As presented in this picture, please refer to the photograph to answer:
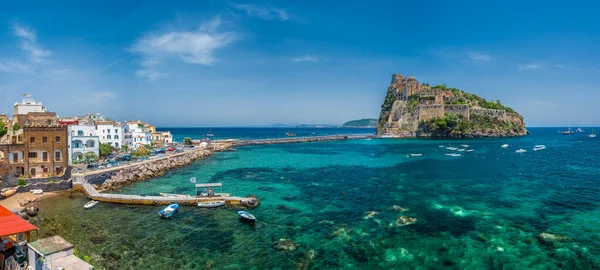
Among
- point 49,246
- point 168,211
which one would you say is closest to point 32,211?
point 168,211

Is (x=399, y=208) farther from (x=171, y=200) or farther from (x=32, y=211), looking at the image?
(x=32, y=211)

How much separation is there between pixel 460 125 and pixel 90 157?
138 m

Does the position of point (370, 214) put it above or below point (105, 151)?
below

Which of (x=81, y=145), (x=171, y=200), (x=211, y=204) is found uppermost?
(x=81, y=145)

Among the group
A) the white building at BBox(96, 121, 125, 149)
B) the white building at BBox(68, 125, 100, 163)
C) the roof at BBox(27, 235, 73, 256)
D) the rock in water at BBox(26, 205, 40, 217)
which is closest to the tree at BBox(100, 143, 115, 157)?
the white building at BBox(68, 125, 100, 163)

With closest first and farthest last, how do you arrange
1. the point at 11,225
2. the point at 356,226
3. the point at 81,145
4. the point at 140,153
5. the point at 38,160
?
the point at 11,225, the point at 356,226, the point at 38,160, the point at 81,145, the point at 140,153

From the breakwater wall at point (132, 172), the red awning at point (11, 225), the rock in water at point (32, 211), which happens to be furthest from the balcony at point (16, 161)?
the red awning at point (11, 225)

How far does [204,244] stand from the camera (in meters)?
24.1

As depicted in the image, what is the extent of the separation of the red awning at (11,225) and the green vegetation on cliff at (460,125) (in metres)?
145

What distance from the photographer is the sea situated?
69.8 ft

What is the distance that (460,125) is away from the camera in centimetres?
13850

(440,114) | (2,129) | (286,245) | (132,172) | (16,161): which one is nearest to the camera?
(286,245)

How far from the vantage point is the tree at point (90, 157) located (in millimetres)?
53156

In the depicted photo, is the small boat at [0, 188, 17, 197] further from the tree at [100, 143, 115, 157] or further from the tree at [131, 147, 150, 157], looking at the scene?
the tree at [131, 147, 150, 157]
